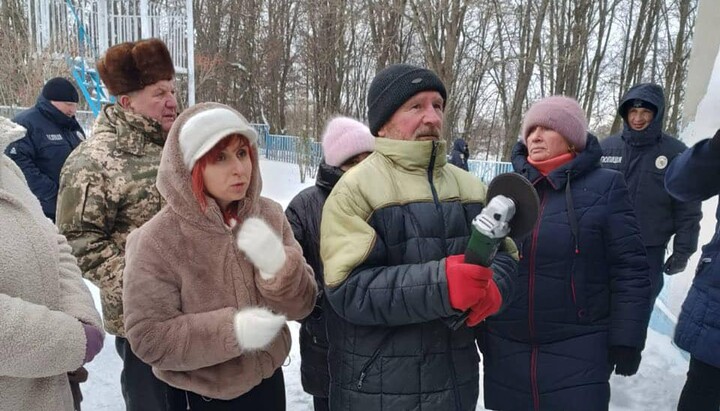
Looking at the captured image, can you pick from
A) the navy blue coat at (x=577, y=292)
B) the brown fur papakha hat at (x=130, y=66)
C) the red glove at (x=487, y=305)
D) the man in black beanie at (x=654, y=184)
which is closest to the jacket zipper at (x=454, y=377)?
the red glove at (x=487, y=305)

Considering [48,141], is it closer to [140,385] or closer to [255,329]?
[140,385]

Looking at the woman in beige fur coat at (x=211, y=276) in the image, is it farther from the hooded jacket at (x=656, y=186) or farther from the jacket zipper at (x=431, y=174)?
the hooded jacket at (x=656, y=186)

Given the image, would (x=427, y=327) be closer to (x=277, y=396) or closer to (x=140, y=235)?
(x=277, y=396)

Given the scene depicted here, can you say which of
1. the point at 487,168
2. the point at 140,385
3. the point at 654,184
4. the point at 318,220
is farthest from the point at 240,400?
the point at 487,168

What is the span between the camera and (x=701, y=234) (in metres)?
3.75

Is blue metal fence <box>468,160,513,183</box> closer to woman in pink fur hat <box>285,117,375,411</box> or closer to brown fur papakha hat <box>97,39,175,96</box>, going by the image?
woman in pink fur hat <box>285,117,375,411</box>

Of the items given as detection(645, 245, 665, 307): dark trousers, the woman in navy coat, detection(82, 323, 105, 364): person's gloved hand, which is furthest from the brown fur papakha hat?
detection(645, 245, 665, 307): dark trousers

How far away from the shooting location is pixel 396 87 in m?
1.71

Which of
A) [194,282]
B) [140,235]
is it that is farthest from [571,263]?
[140,235]

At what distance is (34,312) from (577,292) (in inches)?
73.5

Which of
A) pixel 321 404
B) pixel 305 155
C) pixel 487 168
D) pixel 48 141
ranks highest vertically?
pixel 48 141

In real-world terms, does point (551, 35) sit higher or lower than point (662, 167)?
higher

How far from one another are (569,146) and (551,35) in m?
21.8

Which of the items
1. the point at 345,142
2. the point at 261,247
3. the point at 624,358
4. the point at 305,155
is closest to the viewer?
the point at 261,247
